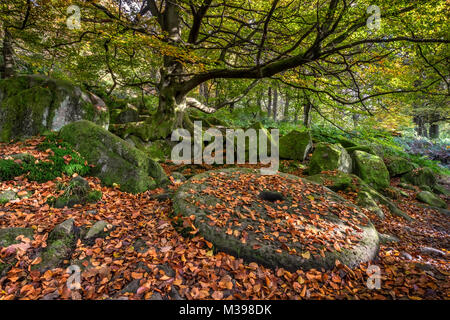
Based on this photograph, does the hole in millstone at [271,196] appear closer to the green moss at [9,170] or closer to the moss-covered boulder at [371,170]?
the green moss at [9,170]

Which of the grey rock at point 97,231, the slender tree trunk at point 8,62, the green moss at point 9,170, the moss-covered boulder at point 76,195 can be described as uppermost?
the slender tree trunk at point 8,62

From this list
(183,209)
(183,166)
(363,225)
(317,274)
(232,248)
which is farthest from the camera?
(183,166)

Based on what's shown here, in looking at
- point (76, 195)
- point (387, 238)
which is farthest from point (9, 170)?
point (387, 238)

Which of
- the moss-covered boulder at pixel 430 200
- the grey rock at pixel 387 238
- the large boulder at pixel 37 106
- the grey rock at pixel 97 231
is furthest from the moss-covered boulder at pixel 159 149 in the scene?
the moss-covered boulder at pixel 430 200

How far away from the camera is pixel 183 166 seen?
7664 millimetres

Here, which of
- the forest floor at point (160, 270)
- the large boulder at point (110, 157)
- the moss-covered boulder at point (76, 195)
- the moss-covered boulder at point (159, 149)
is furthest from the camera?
the moss-covered boulder at point (159, 149)

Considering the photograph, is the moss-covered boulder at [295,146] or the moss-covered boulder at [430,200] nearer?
the moss-covered boulder at [430,200]

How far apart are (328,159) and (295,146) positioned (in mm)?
1599

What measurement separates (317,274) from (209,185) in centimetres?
253

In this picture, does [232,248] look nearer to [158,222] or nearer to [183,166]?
[158,222]

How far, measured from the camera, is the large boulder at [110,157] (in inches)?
178

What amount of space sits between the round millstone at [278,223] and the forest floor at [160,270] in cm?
16

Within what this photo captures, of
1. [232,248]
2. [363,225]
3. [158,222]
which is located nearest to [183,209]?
[158,222]

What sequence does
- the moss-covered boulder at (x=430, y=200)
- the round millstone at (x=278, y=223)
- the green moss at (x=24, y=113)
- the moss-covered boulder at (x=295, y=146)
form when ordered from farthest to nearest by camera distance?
the moss-covered boulder at (x=295, y=146)
the moss-covered boulder at (x=430, y=200)
the green moss at (x=24, y=113)
the round millstone at (x=278, y=223)
